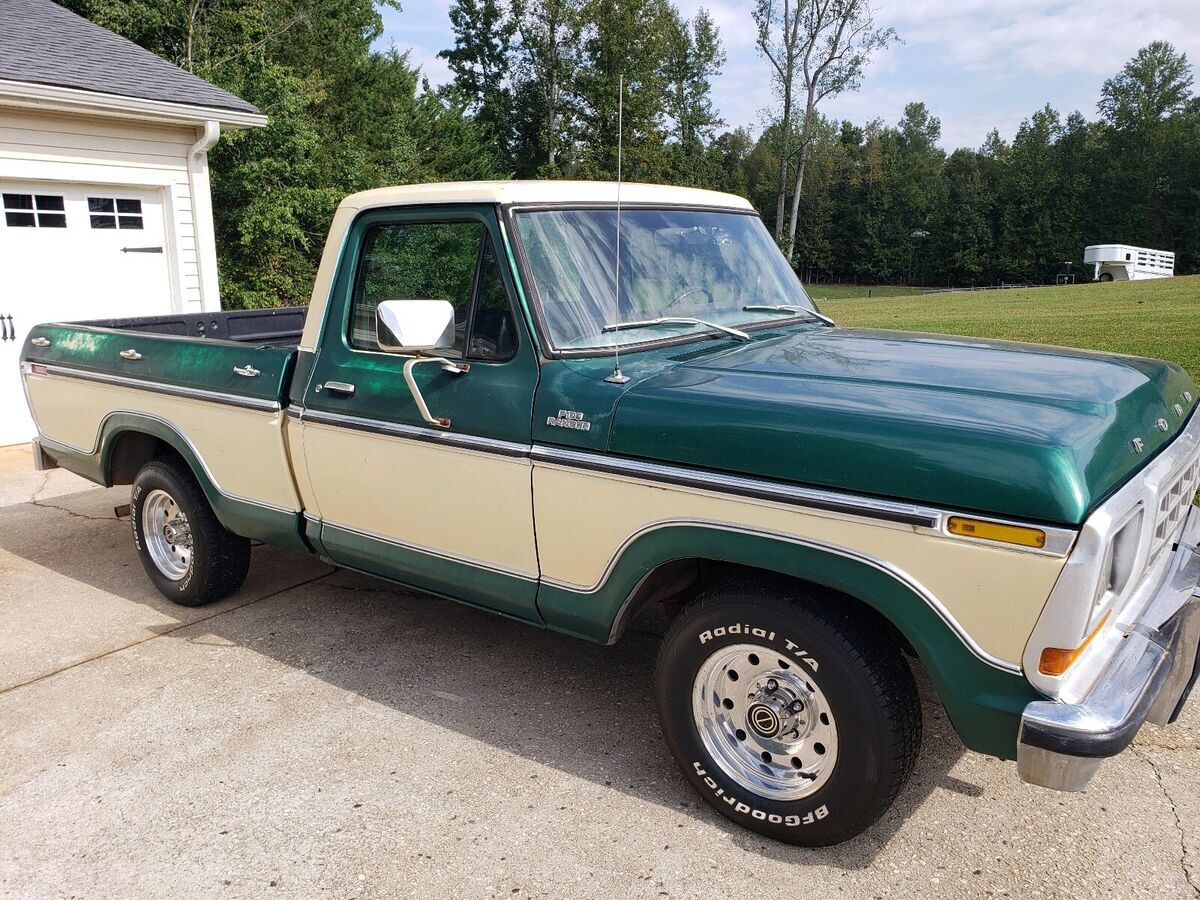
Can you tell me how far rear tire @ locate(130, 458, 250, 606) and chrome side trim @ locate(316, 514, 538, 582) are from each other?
908 millimetres

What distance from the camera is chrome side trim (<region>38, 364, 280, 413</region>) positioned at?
4.12 m

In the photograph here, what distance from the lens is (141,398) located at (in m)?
4.72

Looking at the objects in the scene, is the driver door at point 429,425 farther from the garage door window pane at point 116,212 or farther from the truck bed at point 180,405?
the garage door window pane at point 116,212

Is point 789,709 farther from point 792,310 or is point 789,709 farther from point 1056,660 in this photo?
point 792,310

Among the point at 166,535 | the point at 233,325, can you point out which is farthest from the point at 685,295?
the point at 233,325

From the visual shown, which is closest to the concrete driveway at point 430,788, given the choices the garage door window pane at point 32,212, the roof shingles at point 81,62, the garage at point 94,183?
the garage at point 94,183

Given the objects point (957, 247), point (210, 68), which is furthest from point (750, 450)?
point (957, 247)

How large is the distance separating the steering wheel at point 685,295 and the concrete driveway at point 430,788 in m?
1.63

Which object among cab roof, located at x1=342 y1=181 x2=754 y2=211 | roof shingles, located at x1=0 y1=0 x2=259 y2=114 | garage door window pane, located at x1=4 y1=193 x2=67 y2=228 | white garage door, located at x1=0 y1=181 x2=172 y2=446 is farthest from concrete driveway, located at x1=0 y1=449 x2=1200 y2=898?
roof shingles, located at x1=0 y1=0 x2=259 y2=114

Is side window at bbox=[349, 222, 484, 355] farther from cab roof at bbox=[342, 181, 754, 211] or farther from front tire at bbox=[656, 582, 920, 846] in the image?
front tire at bbox=[656, 582, 920, 846]

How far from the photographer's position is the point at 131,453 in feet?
16.8

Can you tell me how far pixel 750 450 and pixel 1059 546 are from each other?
2.79 ft

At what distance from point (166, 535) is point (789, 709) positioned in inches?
144

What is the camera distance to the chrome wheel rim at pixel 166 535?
4.89m
